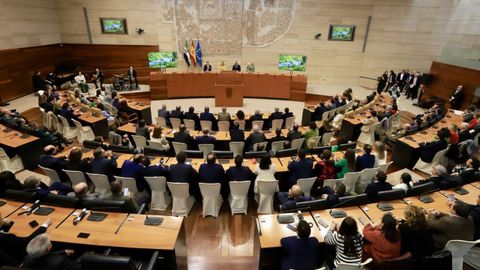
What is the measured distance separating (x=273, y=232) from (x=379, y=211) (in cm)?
184

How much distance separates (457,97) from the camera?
12.9 metres

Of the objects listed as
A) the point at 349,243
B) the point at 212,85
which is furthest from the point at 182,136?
the point at 212,85

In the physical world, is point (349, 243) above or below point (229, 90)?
above

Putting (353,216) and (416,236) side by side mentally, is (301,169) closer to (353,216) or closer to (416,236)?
(353,216)

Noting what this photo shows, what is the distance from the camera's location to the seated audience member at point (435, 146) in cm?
696

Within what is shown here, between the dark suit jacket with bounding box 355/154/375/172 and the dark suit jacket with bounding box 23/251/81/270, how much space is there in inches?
212

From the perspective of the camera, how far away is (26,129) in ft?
25.3

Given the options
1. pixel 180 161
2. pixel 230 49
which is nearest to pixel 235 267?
pixel 180 161

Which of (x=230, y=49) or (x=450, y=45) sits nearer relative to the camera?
(x=450, y=45)

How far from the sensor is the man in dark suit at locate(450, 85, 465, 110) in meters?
12.8

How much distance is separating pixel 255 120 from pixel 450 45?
45.0 feet

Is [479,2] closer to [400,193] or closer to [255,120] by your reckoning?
[255,120]

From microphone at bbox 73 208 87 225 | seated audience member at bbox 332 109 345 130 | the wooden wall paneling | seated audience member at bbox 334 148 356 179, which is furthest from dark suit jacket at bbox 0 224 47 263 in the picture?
the wooden wall paneling

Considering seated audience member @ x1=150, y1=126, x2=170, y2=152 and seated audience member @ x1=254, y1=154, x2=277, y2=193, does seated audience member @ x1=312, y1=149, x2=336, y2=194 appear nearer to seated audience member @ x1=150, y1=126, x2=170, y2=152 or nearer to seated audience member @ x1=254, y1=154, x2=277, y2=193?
seated audience member @ x1=254, y1=154, x2=277, y2=193
